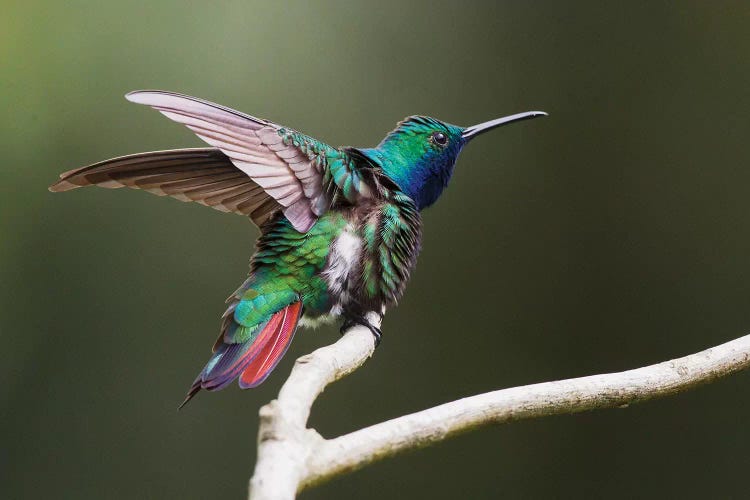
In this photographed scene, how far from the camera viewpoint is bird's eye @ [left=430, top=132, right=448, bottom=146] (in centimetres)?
315

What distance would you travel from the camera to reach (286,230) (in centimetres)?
273

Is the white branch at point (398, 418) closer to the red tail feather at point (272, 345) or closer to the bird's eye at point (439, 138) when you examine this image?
the red tail feather at point (272, 345)

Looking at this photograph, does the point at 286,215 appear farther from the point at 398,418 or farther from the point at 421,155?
the point at 398,418

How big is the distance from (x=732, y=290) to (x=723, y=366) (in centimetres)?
284

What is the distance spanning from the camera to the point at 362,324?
267 centimetres

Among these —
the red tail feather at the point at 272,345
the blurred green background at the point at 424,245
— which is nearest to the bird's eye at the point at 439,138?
the red tail feather at the point at 272,345

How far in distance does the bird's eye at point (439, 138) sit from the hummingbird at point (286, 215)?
0.17 m

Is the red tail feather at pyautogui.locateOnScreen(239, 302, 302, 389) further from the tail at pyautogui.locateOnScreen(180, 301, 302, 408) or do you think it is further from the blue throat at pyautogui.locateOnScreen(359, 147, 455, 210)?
the blue throat at pyautogui.locateOnScreen(359, 147, 455, 210)

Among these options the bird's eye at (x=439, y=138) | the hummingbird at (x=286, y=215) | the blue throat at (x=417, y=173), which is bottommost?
the hummingbird at (x=286, y=215)

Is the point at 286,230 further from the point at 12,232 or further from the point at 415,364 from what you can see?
the point at 12,232

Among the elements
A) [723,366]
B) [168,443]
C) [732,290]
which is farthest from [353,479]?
[723,366]

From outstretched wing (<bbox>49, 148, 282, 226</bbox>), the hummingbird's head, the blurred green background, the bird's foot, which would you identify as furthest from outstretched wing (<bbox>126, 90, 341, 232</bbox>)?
the blurred green background

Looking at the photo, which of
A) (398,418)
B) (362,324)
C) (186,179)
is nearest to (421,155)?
(362,324)

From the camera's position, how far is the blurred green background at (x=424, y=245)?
4723 millimetres
